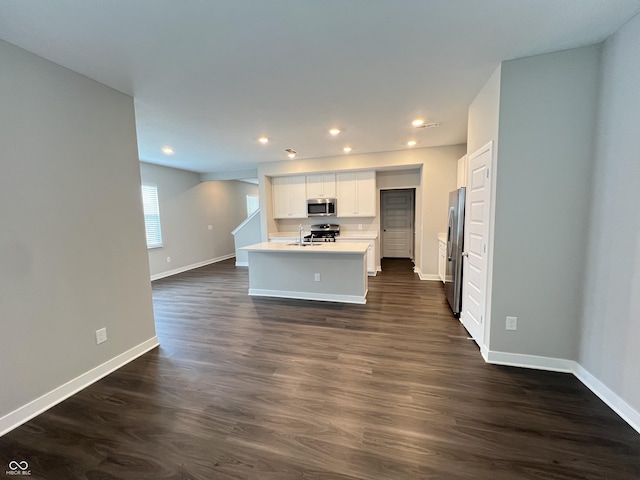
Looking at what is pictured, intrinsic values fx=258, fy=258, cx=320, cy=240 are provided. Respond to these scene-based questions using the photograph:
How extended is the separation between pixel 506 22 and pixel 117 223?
11.8ft

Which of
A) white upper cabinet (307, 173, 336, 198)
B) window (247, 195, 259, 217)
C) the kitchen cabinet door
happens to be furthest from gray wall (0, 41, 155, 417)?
window (247, 195, 259, 217)

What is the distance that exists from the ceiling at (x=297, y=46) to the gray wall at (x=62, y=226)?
0.30 m

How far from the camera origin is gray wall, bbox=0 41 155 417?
182 cm

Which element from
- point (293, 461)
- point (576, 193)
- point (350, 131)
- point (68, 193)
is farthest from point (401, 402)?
point (350, 131)

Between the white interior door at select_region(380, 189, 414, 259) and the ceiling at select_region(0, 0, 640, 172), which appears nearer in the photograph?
the ceiling at select_region(0, 0, 640, 172)

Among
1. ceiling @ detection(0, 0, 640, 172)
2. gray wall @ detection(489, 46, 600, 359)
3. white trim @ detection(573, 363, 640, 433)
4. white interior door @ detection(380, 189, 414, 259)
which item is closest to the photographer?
ceiling @ detection(0, 0, 640, 172)

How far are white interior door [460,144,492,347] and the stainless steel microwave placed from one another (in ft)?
11.0

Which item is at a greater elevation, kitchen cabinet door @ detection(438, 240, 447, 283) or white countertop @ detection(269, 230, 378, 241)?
white countertop @ detection(269, 230, 378, 241)

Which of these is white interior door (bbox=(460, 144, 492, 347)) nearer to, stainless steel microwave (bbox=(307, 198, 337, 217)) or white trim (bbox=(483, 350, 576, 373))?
white trim (bbox=(483, 350, 576, 373))

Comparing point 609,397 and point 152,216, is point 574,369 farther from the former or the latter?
point 152,216

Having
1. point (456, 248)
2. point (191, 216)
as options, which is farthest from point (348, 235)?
point (191, 216)

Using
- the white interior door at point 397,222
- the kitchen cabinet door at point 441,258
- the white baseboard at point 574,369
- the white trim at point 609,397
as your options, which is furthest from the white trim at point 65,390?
the white interior door at point 397,222

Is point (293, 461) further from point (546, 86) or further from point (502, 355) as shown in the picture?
point (546, 86)

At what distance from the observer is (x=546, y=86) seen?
216 centimetres
